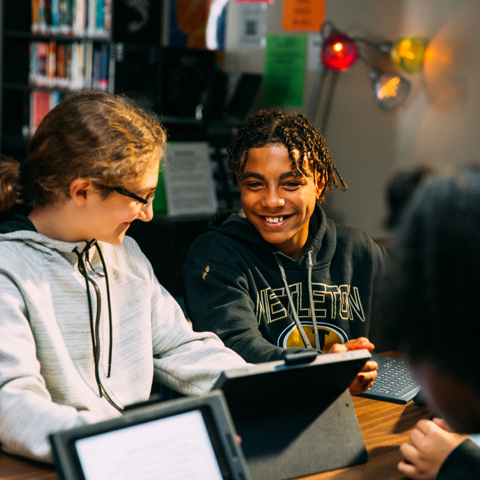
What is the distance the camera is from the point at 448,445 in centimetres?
90

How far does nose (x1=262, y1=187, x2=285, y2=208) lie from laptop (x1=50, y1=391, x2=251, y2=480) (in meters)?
0.79

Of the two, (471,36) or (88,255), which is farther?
(471,36)

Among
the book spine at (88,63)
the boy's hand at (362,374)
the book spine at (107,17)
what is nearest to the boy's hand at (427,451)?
the boy's hand at (362,374)

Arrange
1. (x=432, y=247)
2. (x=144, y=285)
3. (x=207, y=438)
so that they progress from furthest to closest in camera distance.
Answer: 1. (x=144, y=285)
2. (x=207, y=438)
3. (x=432, y=247)

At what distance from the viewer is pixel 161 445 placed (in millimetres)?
707

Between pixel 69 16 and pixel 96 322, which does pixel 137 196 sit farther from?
pixel 69 16

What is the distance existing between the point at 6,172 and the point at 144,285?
340 millimetres

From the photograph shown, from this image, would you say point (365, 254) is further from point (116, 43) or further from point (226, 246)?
point (116, 43)

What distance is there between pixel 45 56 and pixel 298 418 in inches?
150

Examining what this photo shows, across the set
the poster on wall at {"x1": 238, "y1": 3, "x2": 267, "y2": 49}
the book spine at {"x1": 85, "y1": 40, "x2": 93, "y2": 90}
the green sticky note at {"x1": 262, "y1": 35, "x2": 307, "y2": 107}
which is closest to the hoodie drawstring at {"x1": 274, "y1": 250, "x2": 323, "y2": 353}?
the green sticky note at {"x1": 262, "y1": 35, "x2": 307, "y2": 107}

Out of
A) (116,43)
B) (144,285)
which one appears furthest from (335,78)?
(144,285)

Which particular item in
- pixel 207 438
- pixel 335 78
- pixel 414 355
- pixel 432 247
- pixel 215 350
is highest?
pixel 335 78

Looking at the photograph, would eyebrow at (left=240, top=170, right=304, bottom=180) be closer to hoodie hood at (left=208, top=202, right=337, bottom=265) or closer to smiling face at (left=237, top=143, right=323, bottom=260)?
smiling face at (left=237, top=143, right=323, bottom=260)

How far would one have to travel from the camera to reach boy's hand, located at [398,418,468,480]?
2.92 ft
